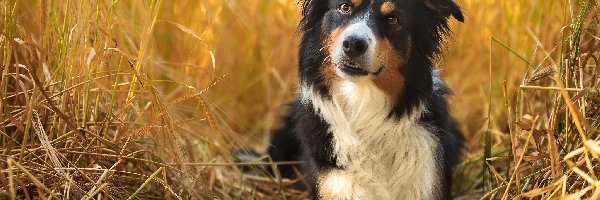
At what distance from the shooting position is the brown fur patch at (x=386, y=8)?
3.31 metres

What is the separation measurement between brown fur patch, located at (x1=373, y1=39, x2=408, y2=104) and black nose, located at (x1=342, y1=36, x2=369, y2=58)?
0.30ft

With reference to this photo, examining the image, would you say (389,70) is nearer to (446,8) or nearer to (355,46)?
(355,46)

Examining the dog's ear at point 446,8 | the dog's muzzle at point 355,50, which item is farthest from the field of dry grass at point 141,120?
the dog's muzzle at point 355,50

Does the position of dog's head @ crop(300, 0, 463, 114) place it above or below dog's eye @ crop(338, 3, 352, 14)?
below

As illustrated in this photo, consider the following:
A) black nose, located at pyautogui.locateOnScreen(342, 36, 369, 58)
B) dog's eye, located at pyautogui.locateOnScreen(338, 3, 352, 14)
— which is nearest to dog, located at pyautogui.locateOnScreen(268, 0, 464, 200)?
dog's eye, located at pyautogui.locateOnScreen(338, 3, 352, 14)

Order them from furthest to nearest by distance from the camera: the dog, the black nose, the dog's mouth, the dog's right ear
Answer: the dog's right ear < the dog < the dog's mouth < the black nose

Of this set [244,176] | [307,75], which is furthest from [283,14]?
[307,75]

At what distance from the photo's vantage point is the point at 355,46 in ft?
10.4

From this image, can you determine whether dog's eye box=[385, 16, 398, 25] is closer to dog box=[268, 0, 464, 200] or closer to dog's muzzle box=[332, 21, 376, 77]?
dog box=[268, 0, 464, 200]

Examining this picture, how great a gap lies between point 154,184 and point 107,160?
29 cm

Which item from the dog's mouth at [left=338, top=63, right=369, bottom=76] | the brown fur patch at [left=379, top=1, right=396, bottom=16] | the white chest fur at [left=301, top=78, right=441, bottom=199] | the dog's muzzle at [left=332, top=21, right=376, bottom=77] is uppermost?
the brown fur patch at [left=379, top=1, right=396, bottom=16]

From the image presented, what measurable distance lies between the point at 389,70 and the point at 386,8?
0.83 feet

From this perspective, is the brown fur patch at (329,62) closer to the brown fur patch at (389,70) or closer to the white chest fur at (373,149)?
the white chest fur at (373,149)

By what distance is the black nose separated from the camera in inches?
124
